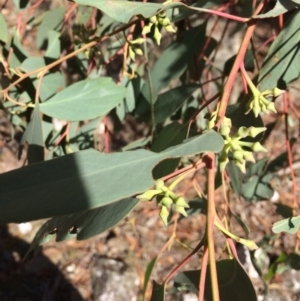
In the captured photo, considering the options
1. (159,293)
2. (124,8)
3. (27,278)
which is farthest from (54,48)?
(27,278)

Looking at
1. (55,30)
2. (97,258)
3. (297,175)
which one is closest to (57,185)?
(55,30)

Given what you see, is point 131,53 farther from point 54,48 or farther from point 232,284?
point 232,284

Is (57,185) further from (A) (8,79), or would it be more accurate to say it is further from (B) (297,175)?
(B) (297,175)

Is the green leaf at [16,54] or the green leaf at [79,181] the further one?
the green leaf at [16,54]

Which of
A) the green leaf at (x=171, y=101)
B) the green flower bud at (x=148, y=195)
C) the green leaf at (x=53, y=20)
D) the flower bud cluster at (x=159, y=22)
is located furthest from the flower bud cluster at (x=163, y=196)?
the green leaf at (x=53, y=20)

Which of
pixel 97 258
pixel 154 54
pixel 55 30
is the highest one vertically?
pixel 55 30

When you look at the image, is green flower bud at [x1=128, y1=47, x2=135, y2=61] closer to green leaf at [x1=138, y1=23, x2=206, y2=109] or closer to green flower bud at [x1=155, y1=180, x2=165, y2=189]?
green leaf at [x1=138, y1=23, x2=206, y2=109]

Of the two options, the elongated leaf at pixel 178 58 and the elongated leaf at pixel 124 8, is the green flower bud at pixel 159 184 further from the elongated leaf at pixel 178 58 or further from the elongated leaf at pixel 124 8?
the elongated leaf at pixel 178 58
